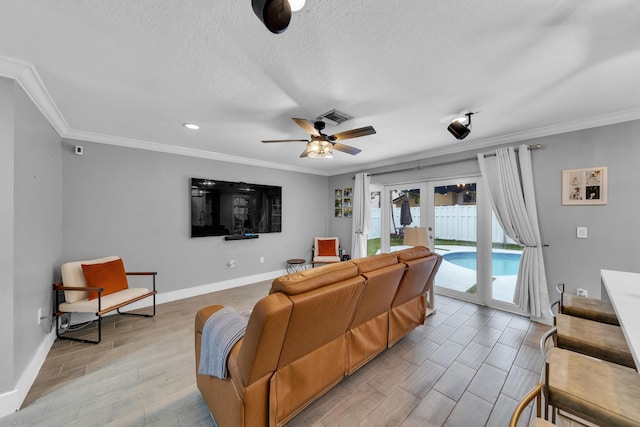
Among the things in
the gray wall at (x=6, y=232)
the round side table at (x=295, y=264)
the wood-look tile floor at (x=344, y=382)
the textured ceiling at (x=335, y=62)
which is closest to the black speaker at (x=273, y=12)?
the textured ceiling at (x=335, y=62)

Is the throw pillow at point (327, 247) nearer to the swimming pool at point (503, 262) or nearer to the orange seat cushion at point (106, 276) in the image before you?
the swimming pool at point (503, 262)

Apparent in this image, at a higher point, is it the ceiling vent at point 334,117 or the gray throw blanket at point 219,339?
the ceiling vent at point 334,117

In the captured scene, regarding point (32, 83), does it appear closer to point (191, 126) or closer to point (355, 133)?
point (191, 126)

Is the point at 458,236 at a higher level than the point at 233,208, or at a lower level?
lower

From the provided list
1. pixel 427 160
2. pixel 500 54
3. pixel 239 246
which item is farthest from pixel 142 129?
pixel 427 160

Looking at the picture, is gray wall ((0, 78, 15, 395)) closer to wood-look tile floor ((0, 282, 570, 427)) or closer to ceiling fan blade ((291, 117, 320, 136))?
wood-look tile floor ((0, 282, 570, 427))

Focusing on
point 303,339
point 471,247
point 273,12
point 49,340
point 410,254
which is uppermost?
point 273,12

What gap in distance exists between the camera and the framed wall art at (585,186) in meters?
2.67

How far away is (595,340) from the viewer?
1.30 metres

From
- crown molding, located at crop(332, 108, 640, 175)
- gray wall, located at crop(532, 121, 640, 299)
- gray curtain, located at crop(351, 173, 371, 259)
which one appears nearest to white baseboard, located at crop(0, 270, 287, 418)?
gray curtain, located at crop(351, 173, 371, 259)

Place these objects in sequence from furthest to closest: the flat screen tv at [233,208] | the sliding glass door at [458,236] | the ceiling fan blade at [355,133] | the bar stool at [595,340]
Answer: the flat screen tv at [233,208], the sliding glass door at [458,236], the ceiling fan blade at [355,133], the bar stool at [595,340]

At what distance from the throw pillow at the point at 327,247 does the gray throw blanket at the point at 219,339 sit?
3.70 m

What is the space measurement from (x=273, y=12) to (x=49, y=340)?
12.0 feet

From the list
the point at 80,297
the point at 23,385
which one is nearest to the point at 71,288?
the point at 80,297
